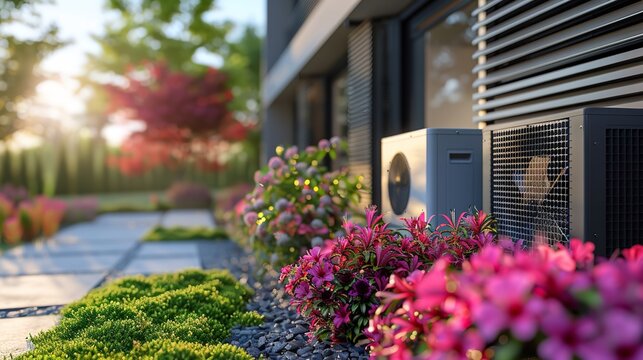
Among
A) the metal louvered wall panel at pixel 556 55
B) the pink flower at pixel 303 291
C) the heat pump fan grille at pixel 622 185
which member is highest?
the metal louvered wall panel at pixel 556 55

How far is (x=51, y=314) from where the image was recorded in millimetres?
3582

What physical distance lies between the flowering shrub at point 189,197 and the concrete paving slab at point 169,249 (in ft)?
22.1

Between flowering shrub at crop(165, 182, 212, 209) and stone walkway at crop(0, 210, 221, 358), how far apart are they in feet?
15.0

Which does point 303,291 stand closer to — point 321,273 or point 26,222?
point 321,273

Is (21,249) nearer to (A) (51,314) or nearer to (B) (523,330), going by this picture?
(A) (51,314)

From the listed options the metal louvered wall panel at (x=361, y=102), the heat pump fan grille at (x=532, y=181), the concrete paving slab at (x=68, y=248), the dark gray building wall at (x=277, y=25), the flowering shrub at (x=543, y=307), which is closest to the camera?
the flowering shrub at (x=543, y=307)

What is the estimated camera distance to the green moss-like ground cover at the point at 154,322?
238 centimetres

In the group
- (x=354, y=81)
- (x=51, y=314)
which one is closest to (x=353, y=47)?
(x=354, y=81)

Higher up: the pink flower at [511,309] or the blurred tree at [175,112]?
the blurred tree at [175,112]

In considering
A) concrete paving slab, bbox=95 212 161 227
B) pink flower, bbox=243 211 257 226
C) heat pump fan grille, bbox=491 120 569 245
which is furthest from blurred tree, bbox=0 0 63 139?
heat pump fan grille, bbox=491 120 569 245

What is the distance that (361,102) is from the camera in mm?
4957

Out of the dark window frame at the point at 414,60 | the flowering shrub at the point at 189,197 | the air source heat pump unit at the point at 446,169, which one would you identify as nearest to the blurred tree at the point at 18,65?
the flowering shrub at the point at 189,197

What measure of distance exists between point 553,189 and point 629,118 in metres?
0.33

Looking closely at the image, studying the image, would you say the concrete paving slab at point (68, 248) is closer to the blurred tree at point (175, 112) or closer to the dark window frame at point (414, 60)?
the dark window frame at point (414, 60)
